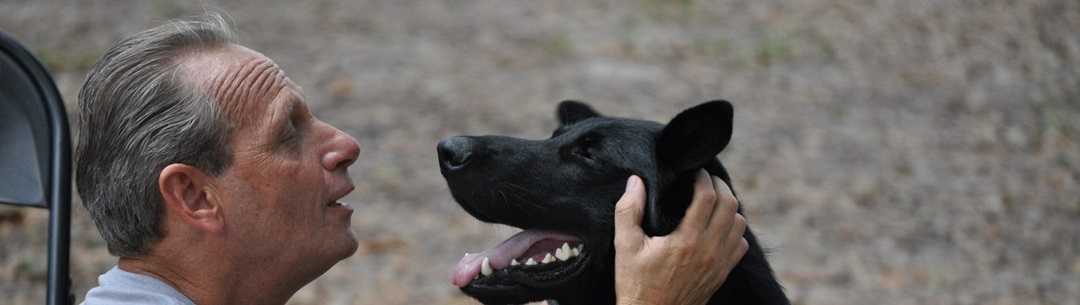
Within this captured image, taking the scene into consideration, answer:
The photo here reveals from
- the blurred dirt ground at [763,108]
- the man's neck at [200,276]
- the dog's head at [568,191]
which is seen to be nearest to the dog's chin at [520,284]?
the dog's head at [568,191]

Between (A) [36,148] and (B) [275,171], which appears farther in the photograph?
(A) [36,148]

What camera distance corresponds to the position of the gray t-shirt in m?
2.36

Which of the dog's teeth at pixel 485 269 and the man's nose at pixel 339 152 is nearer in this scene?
the man's nose at pixel 339 152

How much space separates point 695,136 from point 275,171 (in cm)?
101

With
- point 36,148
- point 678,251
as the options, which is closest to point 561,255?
point 678,251

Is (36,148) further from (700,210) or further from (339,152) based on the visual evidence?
(700,210)

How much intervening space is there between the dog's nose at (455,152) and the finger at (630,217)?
0.43 metres

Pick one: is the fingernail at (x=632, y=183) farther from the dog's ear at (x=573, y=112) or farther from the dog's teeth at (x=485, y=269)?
the dog's ear at (x=573, y=112)

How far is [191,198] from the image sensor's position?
7.88ft

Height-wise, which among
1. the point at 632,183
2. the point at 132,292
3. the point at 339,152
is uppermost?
the point at 632,183

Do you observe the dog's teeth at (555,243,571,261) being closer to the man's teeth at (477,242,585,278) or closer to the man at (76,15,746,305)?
the man's teeth at (477,242,585,278)

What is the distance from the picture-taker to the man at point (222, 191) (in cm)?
236

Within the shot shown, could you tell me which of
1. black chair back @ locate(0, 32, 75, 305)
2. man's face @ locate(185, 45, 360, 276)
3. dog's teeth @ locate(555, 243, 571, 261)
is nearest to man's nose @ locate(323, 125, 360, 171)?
man's face @ locate(185, 45, 360, 276)

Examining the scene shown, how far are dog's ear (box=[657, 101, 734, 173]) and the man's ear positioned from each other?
3.58 ft
